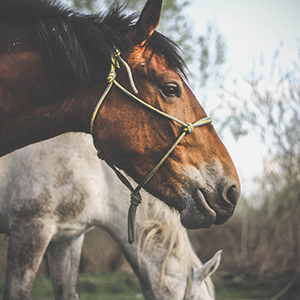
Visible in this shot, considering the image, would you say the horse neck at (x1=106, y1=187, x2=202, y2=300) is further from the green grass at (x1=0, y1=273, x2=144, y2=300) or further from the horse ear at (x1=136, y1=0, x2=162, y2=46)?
the green grass at (x1=0, y1=273, x2=144, y2=300)

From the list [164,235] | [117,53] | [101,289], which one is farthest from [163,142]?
[101,289]

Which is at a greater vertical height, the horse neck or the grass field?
the horse neck

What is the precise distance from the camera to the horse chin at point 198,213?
4.73 feet

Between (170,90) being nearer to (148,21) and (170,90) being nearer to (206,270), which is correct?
(148,21)

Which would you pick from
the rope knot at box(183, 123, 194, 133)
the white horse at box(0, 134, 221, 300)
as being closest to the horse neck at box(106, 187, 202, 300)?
the white horse at box(0, 134, 221, 300)

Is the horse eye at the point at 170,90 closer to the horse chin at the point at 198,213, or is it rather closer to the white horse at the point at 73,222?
the horse chin at the point at 198,213

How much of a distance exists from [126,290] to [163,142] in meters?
5.28

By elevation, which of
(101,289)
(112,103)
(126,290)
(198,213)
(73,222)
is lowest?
(126,290)

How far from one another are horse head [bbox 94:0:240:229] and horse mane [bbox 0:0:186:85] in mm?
82

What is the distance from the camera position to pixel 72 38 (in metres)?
1.46

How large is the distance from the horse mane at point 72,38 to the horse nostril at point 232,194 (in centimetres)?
70

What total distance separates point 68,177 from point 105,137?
121 centimetres

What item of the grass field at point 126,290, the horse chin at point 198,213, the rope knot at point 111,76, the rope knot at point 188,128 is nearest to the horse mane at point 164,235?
the horse chin at point 198,213

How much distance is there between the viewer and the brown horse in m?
1.43
